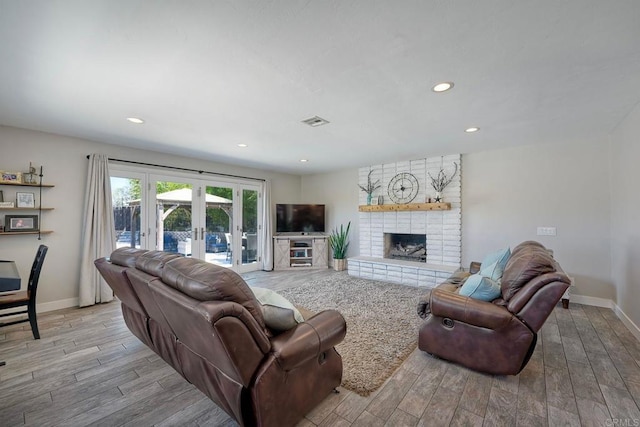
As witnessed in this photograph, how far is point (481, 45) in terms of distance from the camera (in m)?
1.79

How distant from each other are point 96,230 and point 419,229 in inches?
216

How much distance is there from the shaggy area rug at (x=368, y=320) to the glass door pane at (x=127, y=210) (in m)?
2.73

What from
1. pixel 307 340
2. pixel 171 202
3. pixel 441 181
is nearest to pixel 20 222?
pixel 171 202

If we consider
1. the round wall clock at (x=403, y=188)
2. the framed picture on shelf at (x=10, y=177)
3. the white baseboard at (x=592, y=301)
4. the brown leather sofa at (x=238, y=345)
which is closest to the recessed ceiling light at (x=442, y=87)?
the brown leather sofa at (x=238, y=345)

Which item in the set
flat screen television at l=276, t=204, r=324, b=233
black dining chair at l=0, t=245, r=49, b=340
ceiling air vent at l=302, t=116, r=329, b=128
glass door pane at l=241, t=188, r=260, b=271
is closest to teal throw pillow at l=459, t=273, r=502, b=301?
ceiling air vent at l=302, t=116, r=329, b=128

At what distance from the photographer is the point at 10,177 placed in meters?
3.33

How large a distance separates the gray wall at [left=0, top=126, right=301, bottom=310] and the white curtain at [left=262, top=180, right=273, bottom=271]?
308 cm

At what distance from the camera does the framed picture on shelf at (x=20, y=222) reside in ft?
11.0

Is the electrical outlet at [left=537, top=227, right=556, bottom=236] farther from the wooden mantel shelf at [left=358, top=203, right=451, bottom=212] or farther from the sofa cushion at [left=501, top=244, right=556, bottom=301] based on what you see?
the sofa cushion at [left=501, top=244, right=556, bottom=301]

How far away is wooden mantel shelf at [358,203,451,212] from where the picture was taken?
16.1 ft

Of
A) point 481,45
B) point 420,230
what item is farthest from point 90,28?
point 420,230

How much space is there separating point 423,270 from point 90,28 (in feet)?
16.4

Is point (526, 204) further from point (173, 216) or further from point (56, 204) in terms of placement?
point (56, 204)

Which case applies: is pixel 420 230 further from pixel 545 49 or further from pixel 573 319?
pixel 545 49
